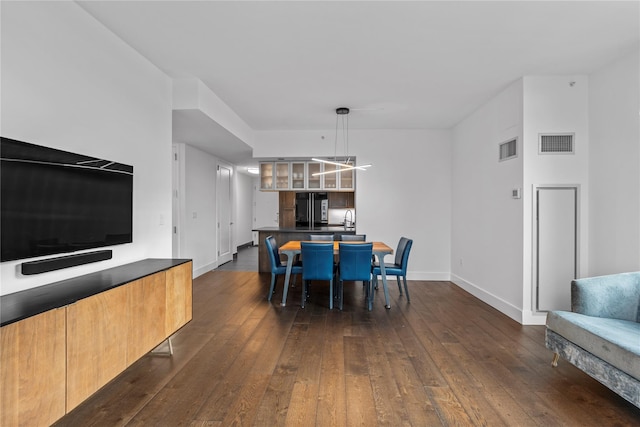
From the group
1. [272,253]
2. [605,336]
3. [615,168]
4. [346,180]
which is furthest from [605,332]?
[346,180]

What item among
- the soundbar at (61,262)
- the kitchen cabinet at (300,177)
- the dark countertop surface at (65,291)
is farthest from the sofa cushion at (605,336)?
the kitchen cabinet at (300,177)

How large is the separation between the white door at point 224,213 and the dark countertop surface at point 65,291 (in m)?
4.68

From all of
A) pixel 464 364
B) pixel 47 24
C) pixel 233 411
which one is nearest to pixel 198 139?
pixel 47 24

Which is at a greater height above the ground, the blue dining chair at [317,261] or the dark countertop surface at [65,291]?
the dark countertop surface at [65,291]

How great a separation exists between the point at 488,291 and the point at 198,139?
4.94 metres

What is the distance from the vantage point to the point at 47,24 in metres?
2.15

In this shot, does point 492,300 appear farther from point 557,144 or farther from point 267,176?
point 267,176

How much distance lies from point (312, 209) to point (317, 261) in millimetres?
3552

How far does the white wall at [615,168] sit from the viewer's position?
3090 millimetres

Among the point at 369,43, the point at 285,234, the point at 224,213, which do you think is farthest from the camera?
the point at 224,213

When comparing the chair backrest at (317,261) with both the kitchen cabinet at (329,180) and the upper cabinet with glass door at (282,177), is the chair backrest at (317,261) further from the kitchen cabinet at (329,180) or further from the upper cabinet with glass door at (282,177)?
the upper cabinet with glass door at (282,177)

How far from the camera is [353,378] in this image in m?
2.56

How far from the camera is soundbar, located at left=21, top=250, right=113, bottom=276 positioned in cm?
195

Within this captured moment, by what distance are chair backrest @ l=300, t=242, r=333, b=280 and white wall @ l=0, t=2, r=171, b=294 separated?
64.7 inches
